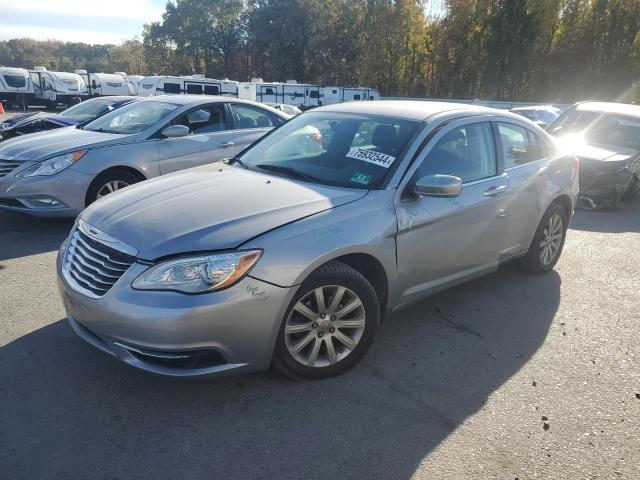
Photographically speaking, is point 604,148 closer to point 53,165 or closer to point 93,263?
point 53,165

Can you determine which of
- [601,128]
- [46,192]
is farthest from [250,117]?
[601,128]

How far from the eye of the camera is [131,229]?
2904 millimetres

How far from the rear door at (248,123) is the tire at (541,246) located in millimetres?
3742

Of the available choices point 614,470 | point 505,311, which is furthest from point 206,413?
point 505,311

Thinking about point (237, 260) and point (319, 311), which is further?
point (319, 311)

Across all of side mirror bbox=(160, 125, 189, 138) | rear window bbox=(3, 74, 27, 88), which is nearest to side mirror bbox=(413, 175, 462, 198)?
side mirror bbox=(160, 125, 189, 138)

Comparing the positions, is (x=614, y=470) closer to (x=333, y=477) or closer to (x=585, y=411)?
(x=585, y=411)

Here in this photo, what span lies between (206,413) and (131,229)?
109 centimetres

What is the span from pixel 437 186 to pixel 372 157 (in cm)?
54

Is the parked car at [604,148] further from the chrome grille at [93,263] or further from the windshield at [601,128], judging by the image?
the chrome grille at [93,263]

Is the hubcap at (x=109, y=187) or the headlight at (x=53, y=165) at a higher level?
the headlight at (x=53, y=165)

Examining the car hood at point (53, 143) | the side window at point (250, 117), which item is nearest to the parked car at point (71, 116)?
the car hood at point (53, 143)

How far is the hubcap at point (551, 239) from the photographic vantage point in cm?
488

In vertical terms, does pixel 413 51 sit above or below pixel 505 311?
above
